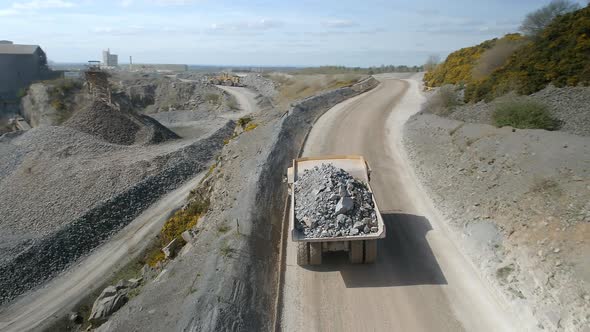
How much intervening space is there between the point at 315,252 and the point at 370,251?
1319 mm

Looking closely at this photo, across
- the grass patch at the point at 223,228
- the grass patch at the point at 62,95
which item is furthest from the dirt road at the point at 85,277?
the grass patch at the point at 62,95

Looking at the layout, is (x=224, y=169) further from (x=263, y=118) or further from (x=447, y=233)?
(x=447, y=233)

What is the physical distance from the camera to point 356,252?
382 inches

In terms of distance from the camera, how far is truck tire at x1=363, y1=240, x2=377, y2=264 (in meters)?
9.59

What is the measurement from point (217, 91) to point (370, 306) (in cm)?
6345

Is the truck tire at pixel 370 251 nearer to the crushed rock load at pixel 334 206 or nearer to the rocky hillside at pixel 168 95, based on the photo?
the crushed rock load at pixel 334 206

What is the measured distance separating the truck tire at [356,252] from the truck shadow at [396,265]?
0.76 feet

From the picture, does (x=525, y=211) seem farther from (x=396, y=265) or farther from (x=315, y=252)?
(x=315, y=252)

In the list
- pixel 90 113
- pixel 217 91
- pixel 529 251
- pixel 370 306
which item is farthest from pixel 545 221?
pixel 217 91

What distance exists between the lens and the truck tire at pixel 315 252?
9.55m

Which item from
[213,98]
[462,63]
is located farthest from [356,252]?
[213,98]

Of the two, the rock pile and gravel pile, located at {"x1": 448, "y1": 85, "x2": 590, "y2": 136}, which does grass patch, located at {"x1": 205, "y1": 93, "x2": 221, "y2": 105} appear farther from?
the rock pile

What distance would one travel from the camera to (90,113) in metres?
35.3

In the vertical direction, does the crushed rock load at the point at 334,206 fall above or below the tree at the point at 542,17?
below
